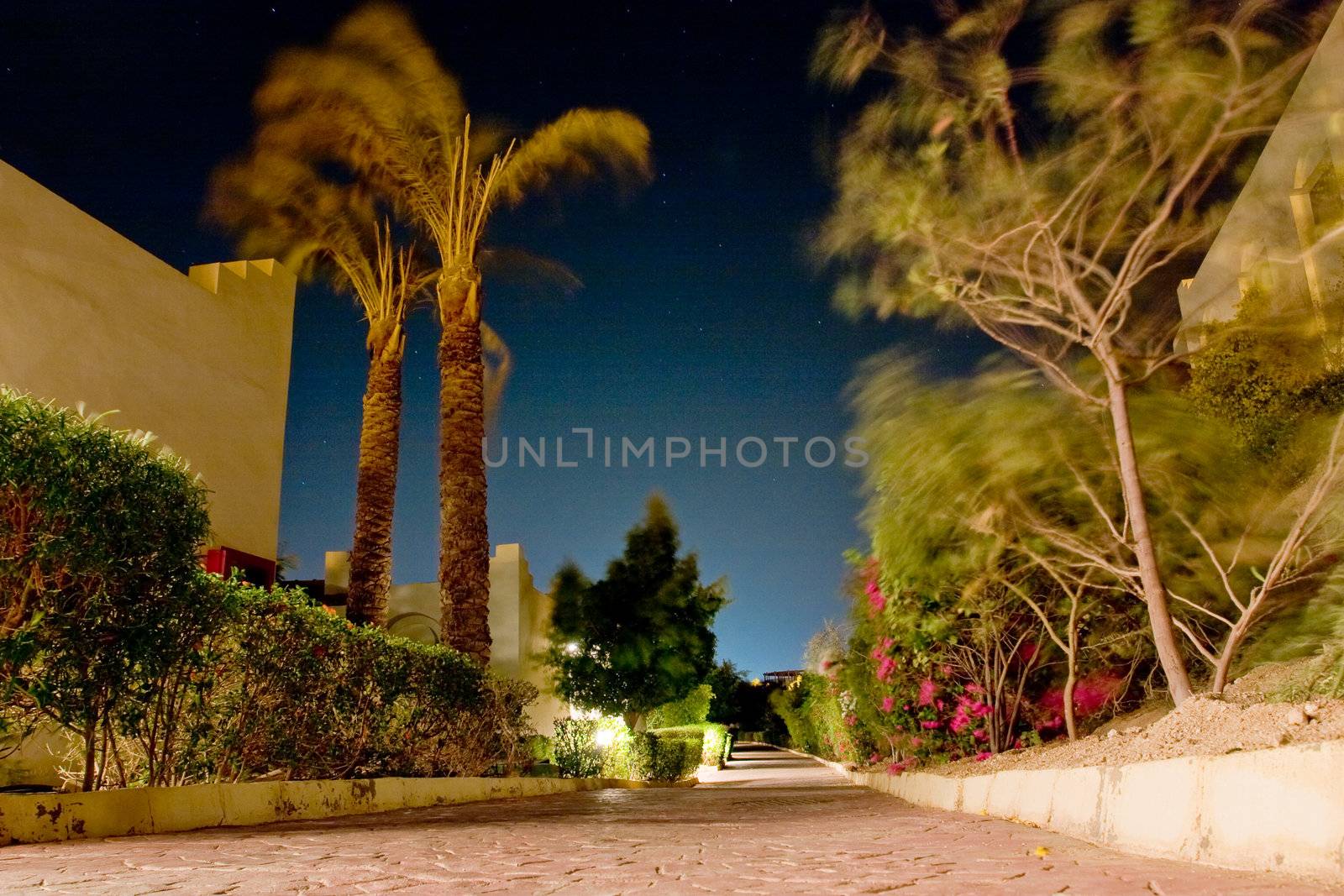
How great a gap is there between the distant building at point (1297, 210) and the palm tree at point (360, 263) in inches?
526

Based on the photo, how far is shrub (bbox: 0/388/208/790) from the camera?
227 inches

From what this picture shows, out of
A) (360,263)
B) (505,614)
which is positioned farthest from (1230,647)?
(505,614)

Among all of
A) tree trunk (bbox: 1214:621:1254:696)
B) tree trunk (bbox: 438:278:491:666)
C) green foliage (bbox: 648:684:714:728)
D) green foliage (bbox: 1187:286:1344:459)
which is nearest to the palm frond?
tree trunk (bbox: 438:278:491:666)

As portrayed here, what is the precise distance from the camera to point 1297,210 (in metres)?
9.11

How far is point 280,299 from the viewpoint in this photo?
1769cm

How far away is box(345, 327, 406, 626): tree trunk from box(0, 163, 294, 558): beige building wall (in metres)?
1.50

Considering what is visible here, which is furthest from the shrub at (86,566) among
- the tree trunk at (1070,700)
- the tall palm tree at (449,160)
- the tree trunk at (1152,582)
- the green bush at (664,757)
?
the green bush at (664,757)

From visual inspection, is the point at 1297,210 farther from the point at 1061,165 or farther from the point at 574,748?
the point at 574,748

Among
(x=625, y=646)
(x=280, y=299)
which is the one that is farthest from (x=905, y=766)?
(x=625, y=646)

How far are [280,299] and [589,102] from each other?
6.29m

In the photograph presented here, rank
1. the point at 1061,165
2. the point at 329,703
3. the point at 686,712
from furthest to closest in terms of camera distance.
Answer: the point at 686,712 → the point at 329,703 → the point at 1061,165

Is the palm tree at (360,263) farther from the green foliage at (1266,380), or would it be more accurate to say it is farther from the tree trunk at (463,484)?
the green foliage at (1266,380)

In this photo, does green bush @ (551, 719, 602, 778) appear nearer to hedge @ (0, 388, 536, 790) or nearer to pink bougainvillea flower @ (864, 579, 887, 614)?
pink bougainvillea flower @ (864, 579, 887, 614)

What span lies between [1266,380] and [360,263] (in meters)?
15.0
